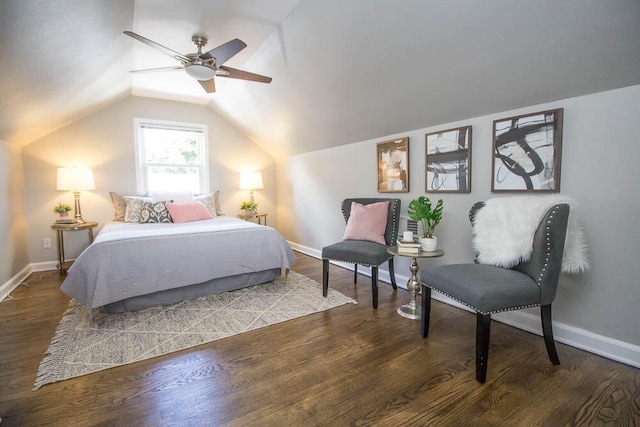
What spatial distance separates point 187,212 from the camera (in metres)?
3.89

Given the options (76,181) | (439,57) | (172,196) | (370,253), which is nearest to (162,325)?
(370,253)

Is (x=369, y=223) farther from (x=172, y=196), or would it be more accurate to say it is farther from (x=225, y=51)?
(x=172, y=196)

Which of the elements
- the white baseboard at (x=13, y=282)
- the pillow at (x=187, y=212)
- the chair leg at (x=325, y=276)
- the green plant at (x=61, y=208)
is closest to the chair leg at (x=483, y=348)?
the chair leg at (x=325, y=276)

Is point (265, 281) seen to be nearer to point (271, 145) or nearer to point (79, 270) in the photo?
point (79, 270)

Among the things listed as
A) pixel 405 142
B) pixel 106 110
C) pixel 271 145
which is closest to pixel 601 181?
pixel 405 142

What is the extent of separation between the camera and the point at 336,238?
163 inches

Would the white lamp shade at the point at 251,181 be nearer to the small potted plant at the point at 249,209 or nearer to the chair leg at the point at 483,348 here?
the small potted plant at the point at 249,209

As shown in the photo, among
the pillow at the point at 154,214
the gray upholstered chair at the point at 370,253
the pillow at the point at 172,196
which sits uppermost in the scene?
the pillow at the point at 172,196

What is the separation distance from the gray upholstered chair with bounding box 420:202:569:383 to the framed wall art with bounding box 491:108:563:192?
522mm

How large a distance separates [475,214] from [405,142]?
1178 millimetres

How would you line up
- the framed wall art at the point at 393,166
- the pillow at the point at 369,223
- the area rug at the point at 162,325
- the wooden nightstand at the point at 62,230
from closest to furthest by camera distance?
the area rug at the point at 162,325
the pillow at the point at 369,223
the framed wall art at the point at 393,166
the wooden nightstand at the point at 62,230

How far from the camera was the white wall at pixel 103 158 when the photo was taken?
12.5 ft

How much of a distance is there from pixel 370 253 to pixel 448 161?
112cm

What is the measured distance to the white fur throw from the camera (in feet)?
5.77
